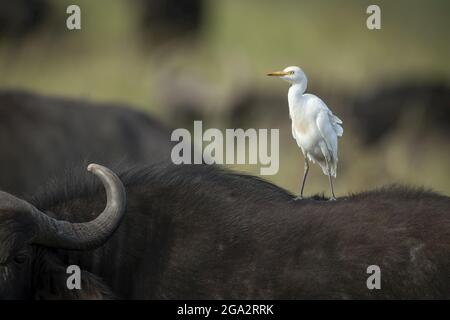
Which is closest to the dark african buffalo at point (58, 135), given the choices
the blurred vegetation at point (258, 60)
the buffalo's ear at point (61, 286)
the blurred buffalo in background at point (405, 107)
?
the blurred vegetation at point (258, 60)

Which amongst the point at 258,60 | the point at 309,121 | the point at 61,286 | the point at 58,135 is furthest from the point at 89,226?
the point at 258,60

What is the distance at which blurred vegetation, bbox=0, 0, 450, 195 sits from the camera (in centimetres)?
1722

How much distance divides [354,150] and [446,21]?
3.11 m

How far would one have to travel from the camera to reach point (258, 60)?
703 inches

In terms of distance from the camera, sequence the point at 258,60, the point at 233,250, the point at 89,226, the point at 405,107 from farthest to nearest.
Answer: the point at 258,60
the point at 405,107
the point at 233,250
the point at 89,226

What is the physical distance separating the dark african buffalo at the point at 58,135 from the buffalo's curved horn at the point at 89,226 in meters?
5.45

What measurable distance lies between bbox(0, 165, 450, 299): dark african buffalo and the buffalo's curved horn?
0.05 feet

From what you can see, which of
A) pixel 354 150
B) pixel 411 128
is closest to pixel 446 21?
pixel 411 128

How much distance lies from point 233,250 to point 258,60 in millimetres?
11679

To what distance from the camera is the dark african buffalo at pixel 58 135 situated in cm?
1177

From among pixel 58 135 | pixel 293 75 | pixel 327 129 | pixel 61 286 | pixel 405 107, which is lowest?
pixel 61 286

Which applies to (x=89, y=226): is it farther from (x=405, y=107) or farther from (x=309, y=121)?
(x=405, y=107)

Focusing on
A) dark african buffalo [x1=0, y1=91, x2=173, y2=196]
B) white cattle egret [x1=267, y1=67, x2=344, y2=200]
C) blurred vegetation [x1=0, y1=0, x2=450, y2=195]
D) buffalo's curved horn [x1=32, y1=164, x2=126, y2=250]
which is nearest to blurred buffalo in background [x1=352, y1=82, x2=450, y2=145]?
blurred vegetation [x1=0, y1=0, x2=450, y2=195]
